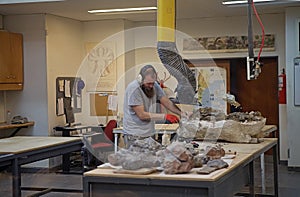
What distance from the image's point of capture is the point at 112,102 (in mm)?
8961

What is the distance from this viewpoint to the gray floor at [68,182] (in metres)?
6.50

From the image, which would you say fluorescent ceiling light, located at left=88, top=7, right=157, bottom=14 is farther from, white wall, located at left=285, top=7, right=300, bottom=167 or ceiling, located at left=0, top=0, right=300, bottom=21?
white wall, located at left=285, top=7, right=300, bottom=167

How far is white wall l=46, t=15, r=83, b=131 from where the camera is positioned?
8.17 metres

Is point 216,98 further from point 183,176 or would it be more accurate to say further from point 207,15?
point 183,176

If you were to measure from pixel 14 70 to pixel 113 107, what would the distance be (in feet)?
6.24

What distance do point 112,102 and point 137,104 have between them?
4195 mm

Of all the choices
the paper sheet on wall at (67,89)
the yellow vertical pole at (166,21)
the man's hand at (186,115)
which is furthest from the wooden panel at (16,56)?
the yellow vertical pole at (166,21)

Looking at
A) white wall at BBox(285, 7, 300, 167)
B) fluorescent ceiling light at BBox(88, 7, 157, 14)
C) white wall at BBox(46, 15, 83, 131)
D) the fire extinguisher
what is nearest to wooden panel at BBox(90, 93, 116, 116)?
white wall at BBox(46, 15, 83, 131)

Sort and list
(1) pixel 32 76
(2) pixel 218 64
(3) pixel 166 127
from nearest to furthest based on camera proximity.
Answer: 1. (3) pixel 166 127
2. (1) pixel 32 76
3. (2) pixel 218 64

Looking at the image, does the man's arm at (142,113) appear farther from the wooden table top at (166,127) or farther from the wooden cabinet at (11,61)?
the wooden cabinet at (11,61)

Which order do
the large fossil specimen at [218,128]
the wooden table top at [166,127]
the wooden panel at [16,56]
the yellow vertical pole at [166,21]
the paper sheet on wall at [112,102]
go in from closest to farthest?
the yellow vertical pole at [166,21], the large fossil specimen at [218,128], the wooden table top at [166,127], the wooden panel at [16,56], the paper sheet on wall at [112,102]

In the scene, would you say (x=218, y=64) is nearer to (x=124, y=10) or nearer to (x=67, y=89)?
(x=124, y=10)

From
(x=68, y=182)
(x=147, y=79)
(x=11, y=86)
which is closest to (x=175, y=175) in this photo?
(x=147, y=79)

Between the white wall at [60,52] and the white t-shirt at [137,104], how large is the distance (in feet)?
11.4
